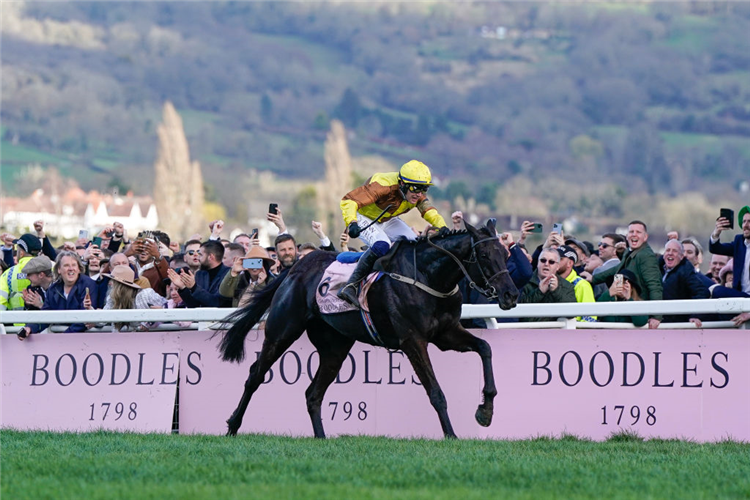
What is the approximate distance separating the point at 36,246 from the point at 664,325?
7314 millimetres

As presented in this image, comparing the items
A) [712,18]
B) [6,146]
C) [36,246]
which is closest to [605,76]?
[712,18]

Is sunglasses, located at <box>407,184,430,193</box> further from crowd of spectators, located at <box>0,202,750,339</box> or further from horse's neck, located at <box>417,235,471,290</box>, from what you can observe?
crowd of spectators, located at <box>0,202,750,339</box>

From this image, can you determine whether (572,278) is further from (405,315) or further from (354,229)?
(354,229)

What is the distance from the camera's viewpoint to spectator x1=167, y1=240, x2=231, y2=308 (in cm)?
1044

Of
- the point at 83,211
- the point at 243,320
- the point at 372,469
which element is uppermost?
the point at 83,211

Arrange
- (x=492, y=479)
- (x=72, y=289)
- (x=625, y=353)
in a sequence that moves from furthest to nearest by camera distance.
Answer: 1. (x=72, y=289)
2. (x=625, y=353)
3. (x=492, y=479)

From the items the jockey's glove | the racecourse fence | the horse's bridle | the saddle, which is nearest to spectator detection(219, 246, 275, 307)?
the racecourse fence

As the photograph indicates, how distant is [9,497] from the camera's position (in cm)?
580

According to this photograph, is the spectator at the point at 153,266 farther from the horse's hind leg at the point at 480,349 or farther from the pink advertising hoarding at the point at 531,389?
the horse's hind leg at the point at 480,349

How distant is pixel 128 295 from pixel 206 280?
28.3 inches

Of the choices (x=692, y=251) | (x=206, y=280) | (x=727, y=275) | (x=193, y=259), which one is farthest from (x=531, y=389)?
(x=193, y=259)

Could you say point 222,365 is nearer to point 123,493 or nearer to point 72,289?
point 72,289

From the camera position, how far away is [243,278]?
10688 millimetres

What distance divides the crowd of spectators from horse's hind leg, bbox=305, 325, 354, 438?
786 mm
